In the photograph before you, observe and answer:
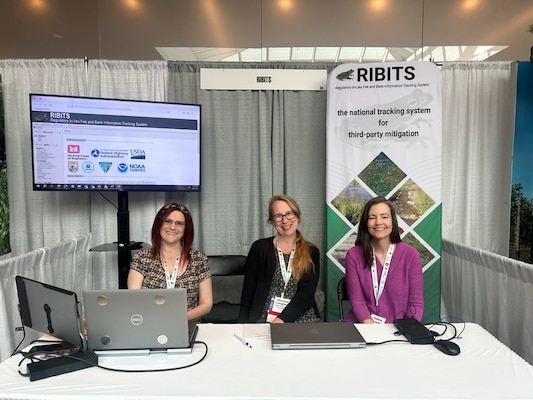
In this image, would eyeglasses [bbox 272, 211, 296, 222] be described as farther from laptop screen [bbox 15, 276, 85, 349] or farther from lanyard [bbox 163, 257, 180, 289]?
laptop screen [bbox 15, 276, 85, 349]

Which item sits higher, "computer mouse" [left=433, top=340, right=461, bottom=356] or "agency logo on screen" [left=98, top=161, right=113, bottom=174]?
"agency logo on screen" [left=98, top=161, right=113, bottom=174]

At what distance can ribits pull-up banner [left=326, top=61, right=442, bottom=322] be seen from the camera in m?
2.77

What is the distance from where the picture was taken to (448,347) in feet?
4.40

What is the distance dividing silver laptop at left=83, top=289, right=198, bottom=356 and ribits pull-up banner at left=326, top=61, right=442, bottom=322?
1794 mm

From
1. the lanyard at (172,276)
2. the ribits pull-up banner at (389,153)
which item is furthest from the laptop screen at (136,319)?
the ribits pull-up banner at (389,153)

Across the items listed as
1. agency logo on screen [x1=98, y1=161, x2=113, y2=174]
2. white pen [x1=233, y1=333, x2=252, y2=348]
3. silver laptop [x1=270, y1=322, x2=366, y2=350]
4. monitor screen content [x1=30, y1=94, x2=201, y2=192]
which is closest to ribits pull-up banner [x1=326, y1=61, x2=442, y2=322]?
monitor screen content [x1=30, y1=94, x2=201, y2=192]

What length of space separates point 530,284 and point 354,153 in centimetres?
143

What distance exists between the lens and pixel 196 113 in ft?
9.25

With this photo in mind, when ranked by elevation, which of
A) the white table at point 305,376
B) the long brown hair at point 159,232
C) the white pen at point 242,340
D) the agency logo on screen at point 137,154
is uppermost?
the agency logo on screen at point 137,154

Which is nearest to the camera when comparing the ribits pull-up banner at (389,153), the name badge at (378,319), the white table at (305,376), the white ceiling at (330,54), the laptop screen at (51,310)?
Answer: the white table at (305,376)

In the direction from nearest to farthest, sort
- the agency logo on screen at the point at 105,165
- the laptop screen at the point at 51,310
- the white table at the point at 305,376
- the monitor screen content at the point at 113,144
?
1. the white table at the point at 305,376
2. the laptop screen at the point at 51,310
3. the monitor screen content at the point at 113,144
4. the agency logo on screen at the point at 105,165

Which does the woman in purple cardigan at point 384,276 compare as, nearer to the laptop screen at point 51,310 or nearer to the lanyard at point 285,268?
the lanyard at point 285,268

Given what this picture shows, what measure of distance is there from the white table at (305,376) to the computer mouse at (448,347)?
0.02 metres

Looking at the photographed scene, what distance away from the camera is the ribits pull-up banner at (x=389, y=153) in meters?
2.77
